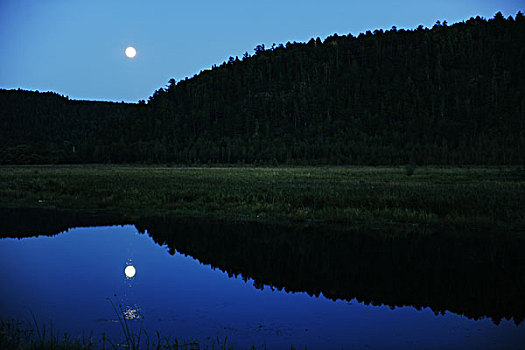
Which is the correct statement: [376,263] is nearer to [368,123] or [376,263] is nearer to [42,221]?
[42,221]

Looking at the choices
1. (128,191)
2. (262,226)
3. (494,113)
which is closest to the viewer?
(262,226)

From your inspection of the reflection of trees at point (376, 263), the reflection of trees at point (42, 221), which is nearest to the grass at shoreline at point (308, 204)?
the reflection of trees at point (42, 221)

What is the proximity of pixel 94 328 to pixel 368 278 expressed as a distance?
8213 millimetres

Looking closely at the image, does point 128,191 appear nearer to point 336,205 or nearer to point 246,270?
point 336,205

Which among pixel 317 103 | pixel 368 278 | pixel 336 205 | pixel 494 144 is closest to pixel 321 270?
pixel 368 278

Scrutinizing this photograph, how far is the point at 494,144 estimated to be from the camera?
441 ft

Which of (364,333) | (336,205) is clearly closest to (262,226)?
(336,205)

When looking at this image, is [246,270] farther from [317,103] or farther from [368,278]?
[317,103]

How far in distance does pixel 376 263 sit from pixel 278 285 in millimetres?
4157

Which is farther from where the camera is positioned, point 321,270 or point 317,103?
point 317,103

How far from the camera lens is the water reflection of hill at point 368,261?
12883 millimetres

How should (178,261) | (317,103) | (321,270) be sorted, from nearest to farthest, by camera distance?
(321,270)
(178,261)
(317,103)

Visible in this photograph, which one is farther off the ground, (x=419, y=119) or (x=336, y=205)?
(x=419, y=119)

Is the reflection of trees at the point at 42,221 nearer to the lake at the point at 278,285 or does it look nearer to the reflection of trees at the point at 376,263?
the lake at the point at 278,285
